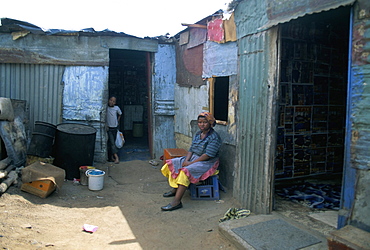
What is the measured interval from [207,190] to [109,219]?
5.70 ft

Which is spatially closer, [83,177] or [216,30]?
[216,30]

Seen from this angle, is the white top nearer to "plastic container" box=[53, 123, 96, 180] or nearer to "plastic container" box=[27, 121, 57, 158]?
"plastic container" box=[53, 123, 96, 180]

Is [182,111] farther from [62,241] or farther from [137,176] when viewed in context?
[62,241]

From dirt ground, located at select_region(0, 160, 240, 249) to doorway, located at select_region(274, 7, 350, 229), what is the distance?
139cm

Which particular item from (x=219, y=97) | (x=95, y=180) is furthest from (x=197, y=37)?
(x=95, y=180)

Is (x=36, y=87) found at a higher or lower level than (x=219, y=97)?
higher

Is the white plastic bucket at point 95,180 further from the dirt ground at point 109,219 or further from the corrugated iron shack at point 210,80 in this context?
the corrugated iron shack at point 210,80

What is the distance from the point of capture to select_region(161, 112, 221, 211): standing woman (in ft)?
17.0

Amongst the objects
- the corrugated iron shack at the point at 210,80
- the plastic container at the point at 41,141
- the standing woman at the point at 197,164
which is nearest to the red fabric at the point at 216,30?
the corrugated iron shack at the point at 210,80

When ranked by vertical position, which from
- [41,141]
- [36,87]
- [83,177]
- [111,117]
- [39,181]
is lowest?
[83,177]

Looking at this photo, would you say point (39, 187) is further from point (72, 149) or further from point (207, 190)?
point (207, 190)

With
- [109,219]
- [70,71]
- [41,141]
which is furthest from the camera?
[70,71]

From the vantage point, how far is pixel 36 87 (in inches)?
307

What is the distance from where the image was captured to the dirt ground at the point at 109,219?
399 centimetres
